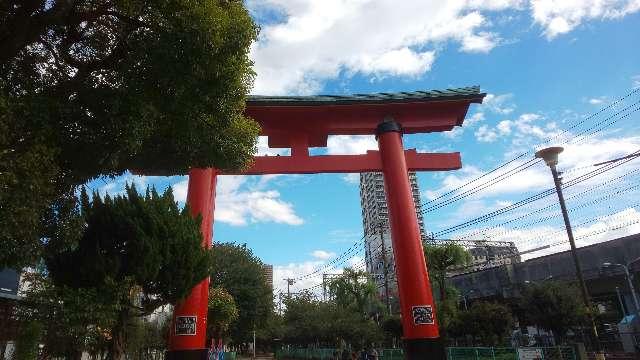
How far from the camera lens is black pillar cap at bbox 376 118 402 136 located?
50.0ft

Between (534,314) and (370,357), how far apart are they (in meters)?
7.60

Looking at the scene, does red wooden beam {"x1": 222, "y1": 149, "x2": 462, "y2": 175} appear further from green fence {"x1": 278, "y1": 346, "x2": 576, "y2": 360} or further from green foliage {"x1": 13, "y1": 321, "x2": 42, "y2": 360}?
green foliage {"x1": 13, "y1": 321, "x2": 42, "y2": 360}

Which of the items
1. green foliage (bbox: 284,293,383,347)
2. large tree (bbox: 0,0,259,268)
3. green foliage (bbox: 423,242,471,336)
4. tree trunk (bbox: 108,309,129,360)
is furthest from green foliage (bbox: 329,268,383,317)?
large tree (bbox: 0,0,259,268)

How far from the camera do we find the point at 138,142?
725 centimetres

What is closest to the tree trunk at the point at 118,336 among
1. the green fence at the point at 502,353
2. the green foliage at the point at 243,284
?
the green fence at the point at 502,353

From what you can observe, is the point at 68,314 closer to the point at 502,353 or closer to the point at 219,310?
the point at 502,353

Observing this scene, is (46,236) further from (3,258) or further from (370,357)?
(370,357)

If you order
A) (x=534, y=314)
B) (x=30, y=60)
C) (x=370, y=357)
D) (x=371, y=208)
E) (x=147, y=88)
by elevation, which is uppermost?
(x=371, y=208)

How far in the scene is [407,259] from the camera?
13.2 meters

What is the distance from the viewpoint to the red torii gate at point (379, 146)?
43.4 feet

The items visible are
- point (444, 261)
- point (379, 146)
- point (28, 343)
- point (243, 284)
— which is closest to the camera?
point (28, 343)

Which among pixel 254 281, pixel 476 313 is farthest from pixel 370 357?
pixel 254 281

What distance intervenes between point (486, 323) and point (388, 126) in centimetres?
1074

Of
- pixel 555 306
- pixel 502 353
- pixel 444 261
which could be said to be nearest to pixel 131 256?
pixel 502 353
